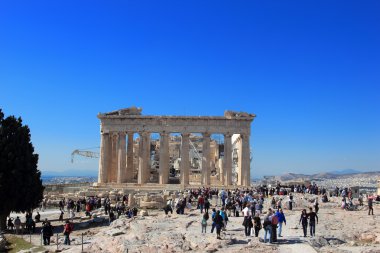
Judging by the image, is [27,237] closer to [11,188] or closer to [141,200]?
[11,188]

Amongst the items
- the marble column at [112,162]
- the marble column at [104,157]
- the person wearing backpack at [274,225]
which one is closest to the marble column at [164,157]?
the marble column at [112,162]

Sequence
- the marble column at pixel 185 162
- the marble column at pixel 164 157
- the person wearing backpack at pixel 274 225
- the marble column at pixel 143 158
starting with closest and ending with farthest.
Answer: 1. the person wearing backpack at pixel 274 225
2. the marble column at pixel 185 162
3. the marble column at pixel 164 157
4. the marble column at pixel 143 158

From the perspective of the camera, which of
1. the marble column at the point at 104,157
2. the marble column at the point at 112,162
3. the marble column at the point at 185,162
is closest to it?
the marble column at the point at 185,162

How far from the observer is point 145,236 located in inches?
840

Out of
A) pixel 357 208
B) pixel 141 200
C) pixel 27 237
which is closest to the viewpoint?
pixel 27 237

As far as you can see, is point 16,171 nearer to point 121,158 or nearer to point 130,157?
point 121,158

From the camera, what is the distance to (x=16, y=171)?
30453 mm

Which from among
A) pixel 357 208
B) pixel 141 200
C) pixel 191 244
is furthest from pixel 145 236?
pixel 357 208

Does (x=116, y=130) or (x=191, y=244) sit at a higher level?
(x=116, y=130)

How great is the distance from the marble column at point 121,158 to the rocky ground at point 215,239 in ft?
74.8

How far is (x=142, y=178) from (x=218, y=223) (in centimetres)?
3341

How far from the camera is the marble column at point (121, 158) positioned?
52656 mm

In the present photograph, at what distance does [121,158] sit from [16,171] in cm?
2269

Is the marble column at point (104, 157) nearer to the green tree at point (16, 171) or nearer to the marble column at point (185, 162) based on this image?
the marble column at point (185, 162)
